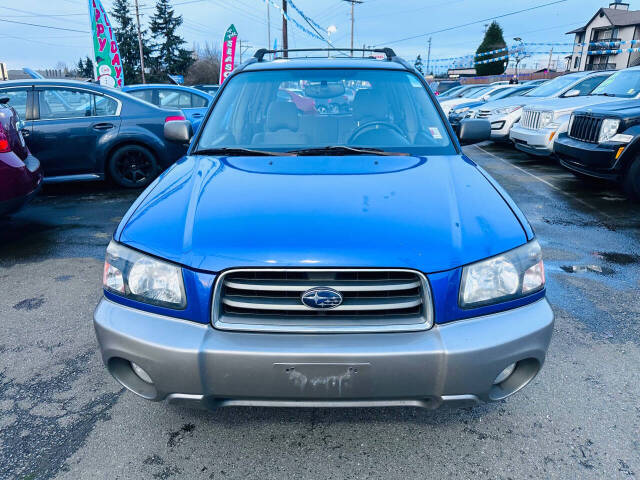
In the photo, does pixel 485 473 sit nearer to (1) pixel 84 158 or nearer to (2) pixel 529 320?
(2) pixel 529 320

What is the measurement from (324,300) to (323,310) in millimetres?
42

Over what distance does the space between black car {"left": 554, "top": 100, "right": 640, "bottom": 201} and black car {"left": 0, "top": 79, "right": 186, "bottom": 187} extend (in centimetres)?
581

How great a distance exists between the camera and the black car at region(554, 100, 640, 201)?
20.6 ft

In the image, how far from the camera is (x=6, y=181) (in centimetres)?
443

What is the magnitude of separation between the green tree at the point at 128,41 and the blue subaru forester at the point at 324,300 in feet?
190

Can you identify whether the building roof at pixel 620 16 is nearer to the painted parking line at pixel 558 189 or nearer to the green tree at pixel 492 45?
the green tree at pixel 492 45

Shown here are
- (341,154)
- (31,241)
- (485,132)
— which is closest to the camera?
(341,154)

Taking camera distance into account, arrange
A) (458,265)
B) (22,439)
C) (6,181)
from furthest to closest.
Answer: (6,181) → (22,439) → (458,265)

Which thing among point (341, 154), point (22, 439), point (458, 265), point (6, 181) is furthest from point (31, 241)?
Result: point (458, 265)

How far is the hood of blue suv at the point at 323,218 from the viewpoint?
1.81 metres

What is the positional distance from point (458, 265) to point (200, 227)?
1019mm

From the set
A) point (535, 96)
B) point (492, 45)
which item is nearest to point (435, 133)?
point (535, 96)

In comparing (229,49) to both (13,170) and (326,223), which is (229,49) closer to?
(13,170)

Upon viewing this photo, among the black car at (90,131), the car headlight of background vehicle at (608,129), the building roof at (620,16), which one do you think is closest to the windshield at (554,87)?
the car headlight of background vehicle at (608,129)
